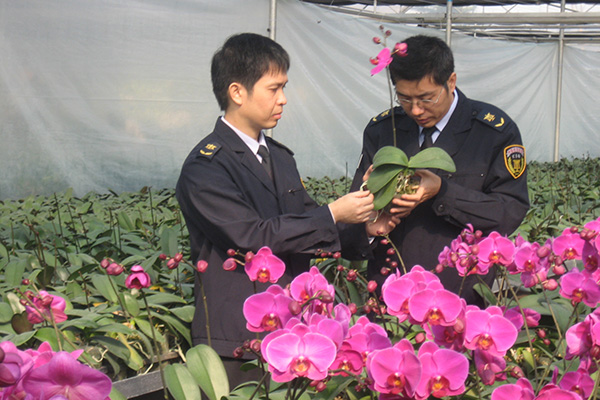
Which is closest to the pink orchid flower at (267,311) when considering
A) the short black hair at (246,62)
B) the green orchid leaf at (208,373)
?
the green orchid leaf at (208,373)

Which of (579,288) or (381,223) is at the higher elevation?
(579,288)

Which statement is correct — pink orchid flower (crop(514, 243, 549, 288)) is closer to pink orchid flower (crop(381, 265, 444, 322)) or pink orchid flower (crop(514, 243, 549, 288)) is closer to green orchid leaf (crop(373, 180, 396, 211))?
pink orchid flower (crop(381, 265, 444, 322))

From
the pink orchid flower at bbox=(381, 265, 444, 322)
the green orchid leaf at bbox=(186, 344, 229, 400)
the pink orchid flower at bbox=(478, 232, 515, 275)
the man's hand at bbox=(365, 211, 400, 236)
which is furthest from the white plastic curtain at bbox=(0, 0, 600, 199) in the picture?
the pink orchid flower at bbox=(381, 265, 444, 322)

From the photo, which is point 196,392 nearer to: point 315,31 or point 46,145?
point 46,145

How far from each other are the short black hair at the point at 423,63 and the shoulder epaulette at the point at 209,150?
50cm

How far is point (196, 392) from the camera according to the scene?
1.10m

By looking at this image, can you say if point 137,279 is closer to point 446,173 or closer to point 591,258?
point 591,258

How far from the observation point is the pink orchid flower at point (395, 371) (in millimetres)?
676

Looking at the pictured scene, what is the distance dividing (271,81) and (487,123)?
1.96 ft

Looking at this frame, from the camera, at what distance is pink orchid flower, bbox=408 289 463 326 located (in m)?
0.76

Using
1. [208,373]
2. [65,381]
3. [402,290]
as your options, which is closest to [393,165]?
[208,373]

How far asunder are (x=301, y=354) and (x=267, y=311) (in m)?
0.13

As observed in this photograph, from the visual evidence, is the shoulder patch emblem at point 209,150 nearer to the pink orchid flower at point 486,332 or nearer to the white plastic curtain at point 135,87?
the pink orchid flower at point 486,332

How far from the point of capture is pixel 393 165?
1613 millimetres
